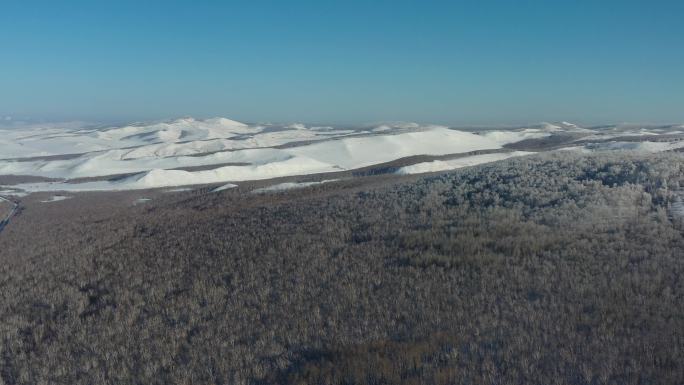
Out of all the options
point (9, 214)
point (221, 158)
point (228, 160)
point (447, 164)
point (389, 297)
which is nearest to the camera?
point (389, 297)

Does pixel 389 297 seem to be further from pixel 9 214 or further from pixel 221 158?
pixel 221 158

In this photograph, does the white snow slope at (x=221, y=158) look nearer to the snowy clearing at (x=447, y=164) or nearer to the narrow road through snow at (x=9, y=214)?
the snowy clearing at (x=447, y=164)

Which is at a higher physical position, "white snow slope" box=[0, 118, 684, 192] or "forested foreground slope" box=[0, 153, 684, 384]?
"white snow slope" box=[0, 118, 684, 192]

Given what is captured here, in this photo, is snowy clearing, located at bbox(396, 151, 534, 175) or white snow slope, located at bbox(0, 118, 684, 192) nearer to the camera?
snowy clearing, located at bbox(396, 151, 534, 175)

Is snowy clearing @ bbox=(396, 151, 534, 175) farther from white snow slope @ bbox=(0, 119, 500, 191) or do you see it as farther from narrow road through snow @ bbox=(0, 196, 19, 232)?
narrow road through snow @ bbox=(0, 196, 19, 232)

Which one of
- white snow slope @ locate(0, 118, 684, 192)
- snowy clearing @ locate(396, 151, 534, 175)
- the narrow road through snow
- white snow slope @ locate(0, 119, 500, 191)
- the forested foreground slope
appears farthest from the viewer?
white snow slope @ locate(0, 119, 500, 191)

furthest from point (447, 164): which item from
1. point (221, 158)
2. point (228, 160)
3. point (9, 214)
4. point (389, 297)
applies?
point (389, 297)

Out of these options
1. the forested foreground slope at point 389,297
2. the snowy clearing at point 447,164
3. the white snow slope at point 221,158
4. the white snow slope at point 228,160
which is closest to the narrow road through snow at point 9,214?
the white snow slope at point 221,158

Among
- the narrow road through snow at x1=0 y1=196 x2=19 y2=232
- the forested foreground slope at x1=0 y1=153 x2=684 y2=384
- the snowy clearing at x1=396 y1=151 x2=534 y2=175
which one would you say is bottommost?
the narrow road through snow at x1=0 y1=196 x2=19 y2=232

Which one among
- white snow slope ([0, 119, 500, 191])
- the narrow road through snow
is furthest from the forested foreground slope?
white snow slope ([0, 119, 500, 191])
